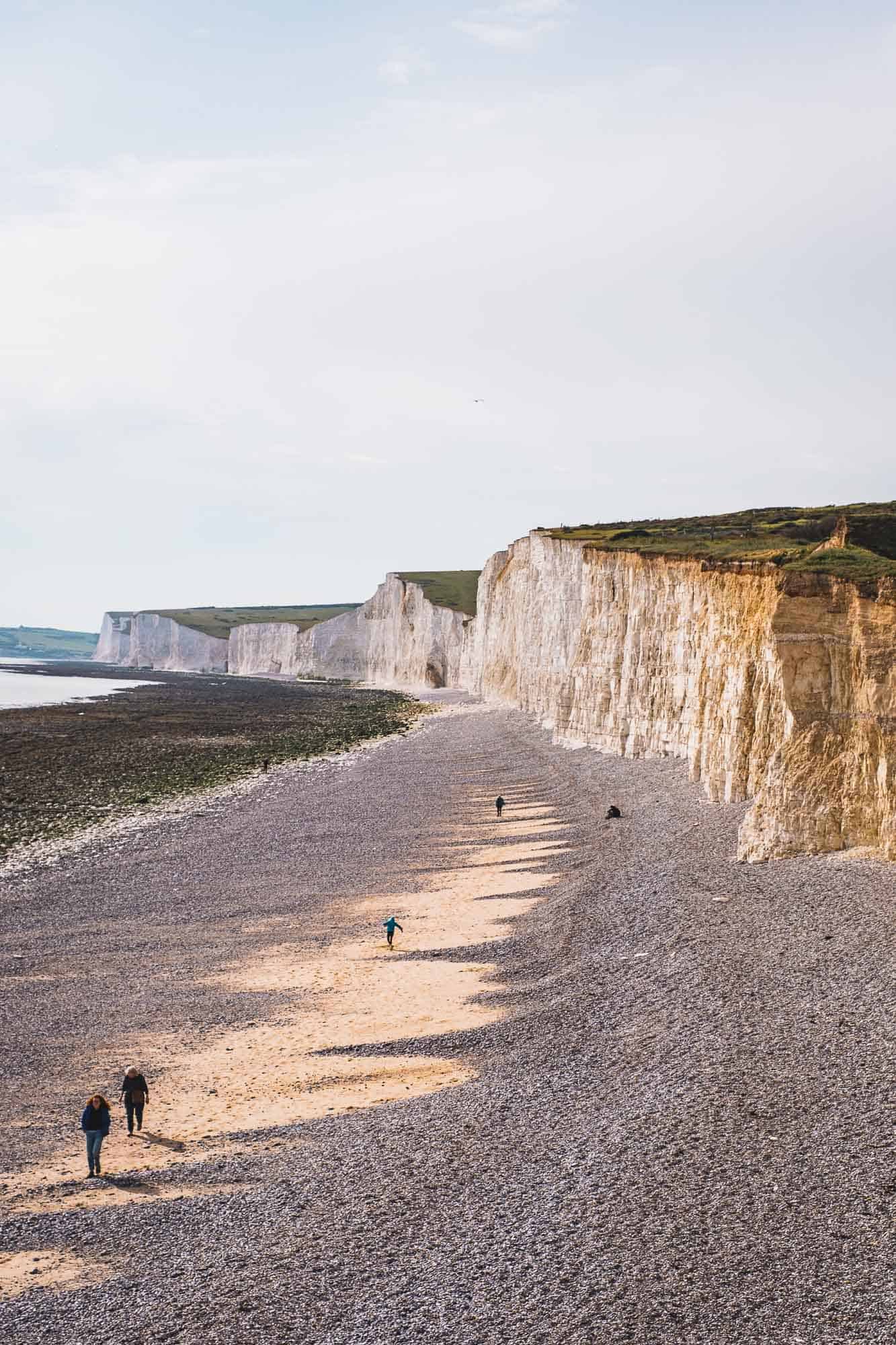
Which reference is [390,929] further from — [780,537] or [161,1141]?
[780,537]

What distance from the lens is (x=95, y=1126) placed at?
11719 mm

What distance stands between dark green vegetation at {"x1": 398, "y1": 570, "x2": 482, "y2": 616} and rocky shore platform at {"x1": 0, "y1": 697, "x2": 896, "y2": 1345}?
89320 millimetres

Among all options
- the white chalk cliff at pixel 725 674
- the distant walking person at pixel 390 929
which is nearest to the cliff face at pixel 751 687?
the white chalk cliff at pixel 725 674

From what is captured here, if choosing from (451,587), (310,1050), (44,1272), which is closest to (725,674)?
(310,1050)

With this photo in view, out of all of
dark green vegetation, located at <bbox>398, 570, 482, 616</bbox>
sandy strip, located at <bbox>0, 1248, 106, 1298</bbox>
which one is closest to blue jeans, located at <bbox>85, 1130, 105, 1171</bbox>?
sandy strip, located at <bbox>0, 1248, 106, 1298</bbox>

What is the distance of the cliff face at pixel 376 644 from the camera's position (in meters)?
115

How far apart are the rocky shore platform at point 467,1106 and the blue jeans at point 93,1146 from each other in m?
0.20

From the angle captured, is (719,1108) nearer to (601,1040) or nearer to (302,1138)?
(601,1040)

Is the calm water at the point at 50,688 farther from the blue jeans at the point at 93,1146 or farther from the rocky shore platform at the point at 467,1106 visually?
the blue jeans at the point at 93,1146

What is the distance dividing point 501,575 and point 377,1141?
234ft

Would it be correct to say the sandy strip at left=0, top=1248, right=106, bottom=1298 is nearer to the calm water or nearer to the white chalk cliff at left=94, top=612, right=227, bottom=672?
the calm water

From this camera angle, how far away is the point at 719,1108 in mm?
11383

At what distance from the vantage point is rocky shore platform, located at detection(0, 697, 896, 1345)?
29.2ft

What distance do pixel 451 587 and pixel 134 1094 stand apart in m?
115
